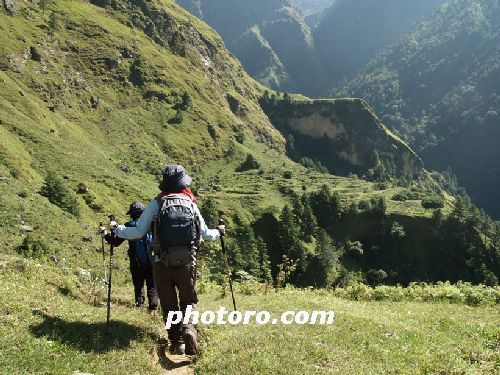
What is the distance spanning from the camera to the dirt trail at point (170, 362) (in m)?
9.31

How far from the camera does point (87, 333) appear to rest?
31.8ft

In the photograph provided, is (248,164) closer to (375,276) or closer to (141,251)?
(375,276)

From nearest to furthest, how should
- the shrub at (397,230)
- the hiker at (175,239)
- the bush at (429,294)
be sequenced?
the hiker at (175,239) < the bush at (429,294) < the shrub at (397,230)

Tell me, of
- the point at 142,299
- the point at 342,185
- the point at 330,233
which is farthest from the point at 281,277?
the point at 342,185

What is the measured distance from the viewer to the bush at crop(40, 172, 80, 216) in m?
46.2

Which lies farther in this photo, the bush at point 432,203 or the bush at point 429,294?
the bush at point 432,203

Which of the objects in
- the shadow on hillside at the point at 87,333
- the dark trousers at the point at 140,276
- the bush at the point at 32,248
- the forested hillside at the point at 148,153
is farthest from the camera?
the forested hillside at the point at 148,153

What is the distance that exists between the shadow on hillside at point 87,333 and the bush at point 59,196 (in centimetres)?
3801

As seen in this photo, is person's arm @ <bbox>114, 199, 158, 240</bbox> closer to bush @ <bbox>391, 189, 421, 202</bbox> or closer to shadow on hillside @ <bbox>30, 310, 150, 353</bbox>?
shadow on hillside @ <bbox>30, 310, 150, 353</bbox>

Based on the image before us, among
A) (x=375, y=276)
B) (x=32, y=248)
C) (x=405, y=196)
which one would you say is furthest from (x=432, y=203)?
(x=32, y=248)

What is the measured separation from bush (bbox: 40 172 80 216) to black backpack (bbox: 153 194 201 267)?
39.5m

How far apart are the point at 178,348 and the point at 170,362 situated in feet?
1.20

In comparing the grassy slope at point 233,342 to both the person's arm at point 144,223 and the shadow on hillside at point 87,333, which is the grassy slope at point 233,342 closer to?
the shadow on hillside at point 87,333

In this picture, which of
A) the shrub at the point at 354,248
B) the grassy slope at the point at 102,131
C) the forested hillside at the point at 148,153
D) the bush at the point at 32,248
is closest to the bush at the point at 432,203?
the forested hillside at the point at 148,153
